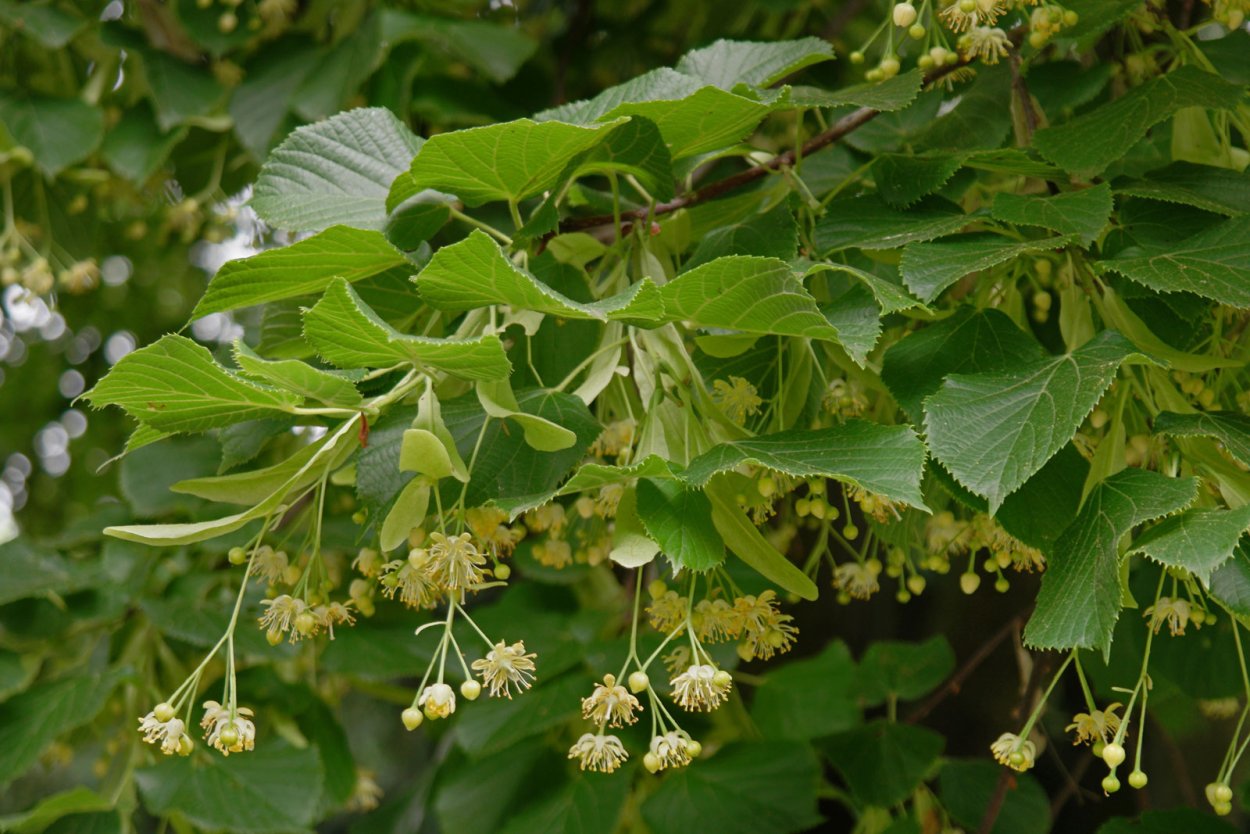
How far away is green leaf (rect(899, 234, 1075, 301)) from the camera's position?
0.71m

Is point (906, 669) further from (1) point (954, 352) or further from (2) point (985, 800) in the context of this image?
(1) point (954, 352)

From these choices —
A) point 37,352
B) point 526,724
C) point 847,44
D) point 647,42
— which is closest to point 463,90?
point 647,42

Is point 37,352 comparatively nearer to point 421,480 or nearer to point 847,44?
point 847,44

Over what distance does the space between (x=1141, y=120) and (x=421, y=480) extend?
60 cm

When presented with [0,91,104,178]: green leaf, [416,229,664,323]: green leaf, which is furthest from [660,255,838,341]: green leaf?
[0,91,104,178]: green leaf

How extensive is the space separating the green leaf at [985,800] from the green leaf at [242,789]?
74cm

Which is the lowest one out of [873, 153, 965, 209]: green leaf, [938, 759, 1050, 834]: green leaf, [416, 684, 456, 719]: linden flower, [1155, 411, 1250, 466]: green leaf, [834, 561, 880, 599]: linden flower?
[938, 759, 1050, 834]: green leaf

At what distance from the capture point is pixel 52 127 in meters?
1.54

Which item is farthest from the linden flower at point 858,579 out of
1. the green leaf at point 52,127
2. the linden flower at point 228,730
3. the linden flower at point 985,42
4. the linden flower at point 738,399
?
the green leaf at point 52,127

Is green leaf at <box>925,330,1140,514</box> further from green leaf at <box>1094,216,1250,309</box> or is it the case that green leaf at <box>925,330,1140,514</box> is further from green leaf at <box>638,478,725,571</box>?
green leaf at <box>638,478,725,571</box>

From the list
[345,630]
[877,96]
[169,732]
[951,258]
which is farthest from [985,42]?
[345,630]

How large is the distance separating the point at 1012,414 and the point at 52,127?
1423 millimetres

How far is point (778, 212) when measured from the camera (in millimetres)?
880

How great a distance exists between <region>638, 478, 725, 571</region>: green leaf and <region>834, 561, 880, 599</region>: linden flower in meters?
0.38
